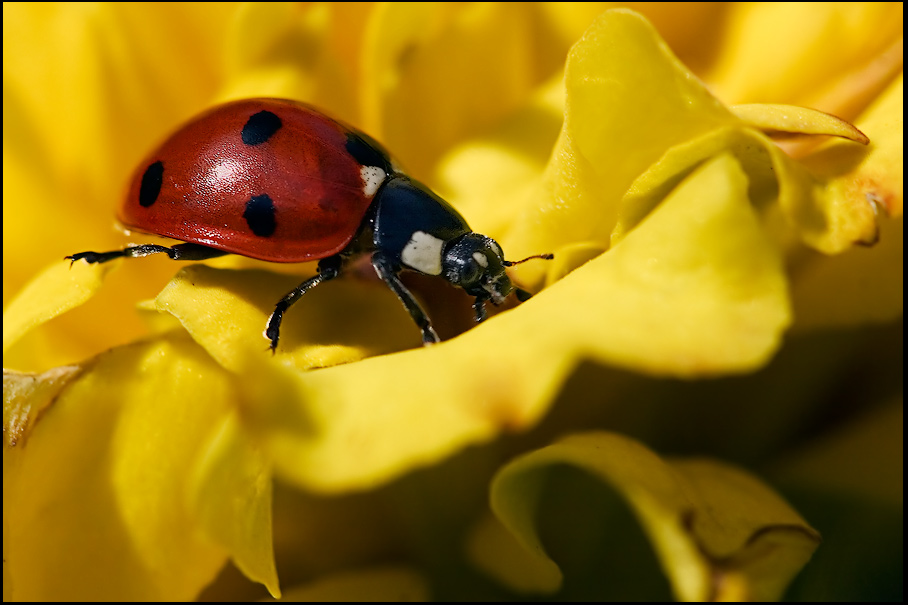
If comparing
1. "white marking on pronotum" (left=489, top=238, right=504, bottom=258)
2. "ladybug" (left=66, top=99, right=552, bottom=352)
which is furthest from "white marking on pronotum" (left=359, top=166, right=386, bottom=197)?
"white marking on pronotum" (left=489, top=238, right=504, bottom=258)

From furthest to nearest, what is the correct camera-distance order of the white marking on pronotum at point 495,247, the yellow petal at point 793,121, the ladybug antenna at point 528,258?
the white marking on pronotum at point 495,247 → the ladybug antenna at point 528,258 → the yellow petal at point 793,121

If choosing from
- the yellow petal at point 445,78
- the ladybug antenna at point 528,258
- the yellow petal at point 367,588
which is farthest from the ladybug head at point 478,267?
the yellow petal at point 367,588

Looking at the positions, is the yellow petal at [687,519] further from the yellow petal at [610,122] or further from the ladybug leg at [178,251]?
the ladybug leg at [178,251]

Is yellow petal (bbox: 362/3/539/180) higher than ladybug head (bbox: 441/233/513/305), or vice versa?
yellow petal (bbox: 362/3/539/180)

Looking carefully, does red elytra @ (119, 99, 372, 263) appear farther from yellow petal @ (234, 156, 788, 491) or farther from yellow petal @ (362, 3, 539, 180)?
yellow petal @ (234, 156, 788, 491)

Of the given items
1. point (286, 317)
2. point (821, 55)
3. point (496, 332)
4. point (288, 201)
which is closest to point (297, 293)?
point (286, 317)

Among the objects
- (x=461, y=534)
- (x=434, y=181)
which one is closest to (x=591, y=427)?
(x=461, y=534)
